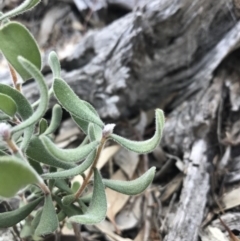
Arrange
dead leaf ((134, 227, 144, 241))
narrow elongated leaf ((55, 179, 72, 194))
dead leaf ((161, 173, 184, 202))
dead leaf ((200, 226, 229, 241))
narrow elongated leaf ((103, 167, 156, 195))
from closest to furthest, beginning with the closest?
narrow elongated leaf ((103, 167, 156, 195)), narrow elongated leaf ((55, 179, 72, 194)), dead leaf ((200, 226, 229, 241)), dead leaf ((134, 227, 144, 241)), dead leaf ((161, 173, 184, 202))

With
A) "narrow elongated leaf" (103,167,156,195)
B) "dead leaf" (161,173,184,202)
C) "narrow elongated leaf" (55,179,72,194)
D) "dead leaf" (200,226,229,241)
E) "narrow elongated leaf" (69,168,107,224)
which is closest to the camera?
"narrow elongated leaf" (69,168,107,224)

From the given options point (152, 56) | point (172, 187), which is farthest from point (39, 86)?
point (152, 56)

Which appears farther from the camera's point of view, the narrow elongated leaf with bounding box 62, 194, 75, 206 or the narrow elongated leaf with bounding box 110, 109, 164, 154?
the narrow elongated leaf with bounding box 62, 194, 75, 206

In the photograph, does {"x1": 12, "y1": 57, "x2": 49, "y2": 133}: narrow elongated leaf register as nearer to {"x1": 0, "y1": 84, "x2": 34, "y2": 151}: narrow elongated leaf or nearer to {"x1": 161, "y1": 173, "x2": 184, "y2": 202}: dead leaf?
{"x1": 0, "y1": 84, "x2": 34, "y2": 151}: narrow elongated leaf

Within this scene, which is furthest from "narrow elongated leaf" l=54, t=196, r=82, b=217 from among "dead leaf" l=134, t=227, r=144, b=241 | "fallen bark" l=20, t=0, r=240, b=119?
"fallen bark" l=20, t=0, r=240, b=119

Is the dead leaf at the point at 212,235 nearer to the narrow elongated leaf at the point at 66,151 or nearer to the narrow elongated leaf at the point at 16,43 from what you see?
the narrow elongated leaf at the point at 66,151

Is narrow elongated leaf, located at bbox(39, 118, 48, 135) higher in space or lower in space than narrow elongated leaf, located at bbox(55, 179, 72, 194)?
higher

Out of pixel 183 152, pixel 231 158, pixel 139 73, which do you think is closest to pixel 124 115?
pixel 139 73

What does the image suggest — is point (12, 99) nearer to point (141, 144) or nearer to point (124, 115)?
point (141, 144)

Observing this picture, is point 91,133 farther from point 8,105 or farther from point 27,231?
point 27,231
